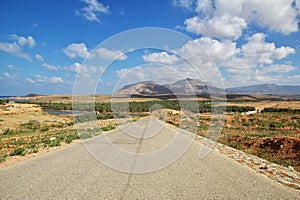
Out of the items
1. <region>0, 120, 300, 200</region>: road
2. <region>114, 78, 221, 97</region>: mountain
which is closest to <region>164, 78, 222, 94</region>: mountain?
<region>114, 78, 221, 97</region>: mountain

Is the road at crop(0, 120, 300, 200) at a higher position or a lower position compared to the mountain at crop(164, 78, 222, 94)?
lower

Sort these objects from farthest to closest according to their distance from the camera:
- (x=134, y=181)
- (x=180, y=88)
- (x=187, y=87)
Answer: (x=187, y=87), (x=180, y=88), (x=134, y=181)

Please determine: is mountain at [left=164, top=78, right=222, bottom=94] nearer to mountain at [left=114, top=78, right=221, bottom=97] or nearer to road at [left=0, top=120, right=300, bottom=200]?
mountain at [left=114, top=78, right=221, bottom=97]

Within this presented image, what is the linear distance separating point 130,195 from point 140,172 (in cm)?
203

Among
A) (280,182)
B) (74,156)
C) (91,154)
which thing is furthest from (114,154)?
(280,182)

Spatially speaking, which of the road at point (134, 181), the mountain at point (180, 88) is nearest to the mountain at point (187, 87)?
the mountain at point (180, 88)

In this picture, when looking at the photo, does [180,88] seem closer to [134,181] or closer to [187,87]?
[187,87]

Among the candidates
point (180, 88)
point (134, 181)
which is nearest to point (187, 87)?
point (180, 88)

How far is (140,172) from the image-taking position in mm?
7926

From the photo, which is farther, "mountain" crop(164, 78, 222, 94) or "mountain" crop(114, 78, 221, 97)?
"mountain" crop(114, 78, 221, 97)

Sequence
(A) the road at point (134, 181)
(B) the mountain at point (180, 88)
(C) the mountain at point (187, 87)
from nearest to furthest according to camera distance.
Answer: (A) the road at point (134, 181), (C) the mountain at point (187, 87), (B) the mountain at point (180, 88)

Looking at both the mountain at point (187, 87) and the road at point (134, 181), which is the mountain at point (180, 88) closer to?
the mountain at point (187, 87)

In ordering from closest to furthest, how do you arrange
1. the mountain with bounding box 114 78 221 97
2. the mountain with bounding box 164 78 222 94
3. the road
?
1. the road
2. the mountain with bounding box 164 78 222 94
3. the mountain with bounding box 114 78 221 97

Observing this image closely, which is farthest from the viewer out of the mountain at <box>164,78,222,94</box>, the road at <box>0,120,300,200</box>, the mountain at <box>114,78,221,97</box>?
the mountain at <box>114,78,221,97</box>
